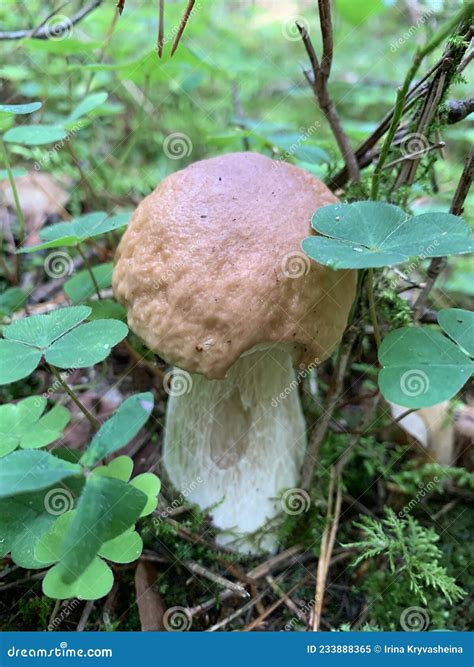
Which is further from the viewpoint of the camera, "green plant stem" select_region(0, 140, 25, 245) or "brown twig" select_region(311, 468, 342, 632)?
"green plant stem" select_region(0, 140, 25, 245)

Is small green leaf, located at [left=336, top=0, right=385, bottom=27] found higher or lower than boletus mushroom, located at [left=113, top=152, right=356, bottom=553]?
higher

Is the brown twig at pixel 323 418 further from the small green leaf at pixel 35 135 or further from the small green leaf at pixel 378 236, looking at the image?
the small green leaf at pixel 35 135

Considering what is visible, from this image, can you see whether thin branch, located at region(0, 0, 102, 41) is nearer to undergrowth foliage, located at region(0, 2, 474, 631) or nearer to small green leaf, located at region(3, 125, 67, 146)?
undergrowth foliage, located at region(0, 2, 474, 631)

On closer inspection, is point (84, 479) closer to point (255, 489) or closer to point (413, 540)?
point (255, 489)

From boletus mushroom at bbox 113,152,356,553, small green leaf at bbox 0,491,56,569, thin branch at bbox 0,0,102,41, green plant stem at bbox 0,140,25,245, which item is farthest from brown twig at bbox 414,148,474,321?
thin branch at bbox 0,0,102,41

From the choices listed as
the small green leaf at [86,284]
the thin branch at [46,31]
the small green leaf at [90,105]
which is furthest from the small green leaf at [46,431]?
the thin branch at [46,31]

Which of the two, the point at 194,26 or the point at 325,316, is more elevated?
the point at 194,26

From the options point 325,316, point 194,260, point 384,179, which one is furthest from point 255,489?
point 384,179
